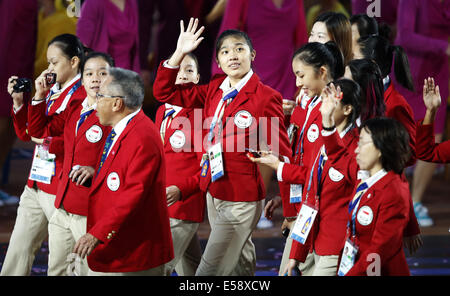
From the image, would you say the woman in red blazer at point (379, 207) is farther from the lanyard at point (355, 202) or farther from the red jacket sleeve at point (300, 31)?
the red jacket sleeve at point (300, 31)

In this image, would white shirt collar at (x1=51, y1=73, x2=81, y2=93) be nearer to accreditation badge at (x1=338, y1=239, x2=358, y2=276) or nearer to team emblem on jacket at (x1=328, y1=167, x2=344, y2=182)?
team emblem on jacket at (x1=328, y1=167, x2=344, y2=182)

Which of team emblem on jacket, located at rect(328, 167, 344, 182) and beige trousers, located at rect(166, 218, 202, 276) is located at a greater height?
team emblem on jacket, located at rect(328, 167, 344, 182)

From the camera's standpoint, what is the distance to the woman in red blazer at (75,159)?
167 inches

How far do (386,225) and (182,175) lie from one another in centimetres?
158

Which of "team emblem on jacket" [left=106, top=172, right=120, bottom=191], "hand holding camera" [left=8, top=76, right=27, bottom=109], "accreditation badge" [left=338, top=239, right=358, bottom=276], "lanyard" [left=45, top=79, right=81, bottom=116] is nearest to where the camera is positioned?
"accreditation badge" [left=338, top=239, right=358, bottom=276]

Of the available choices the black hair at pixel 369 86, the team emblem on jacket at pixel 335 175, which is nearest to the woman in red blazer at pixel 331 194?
the team emblem on jacket at pixel 335 175

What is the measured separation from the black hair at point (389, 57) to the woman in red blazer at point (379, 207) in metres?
1.19

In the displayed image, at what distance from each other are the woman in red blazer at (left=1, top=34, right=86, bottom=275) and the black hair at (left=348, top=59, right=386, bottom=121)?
4.93 ft

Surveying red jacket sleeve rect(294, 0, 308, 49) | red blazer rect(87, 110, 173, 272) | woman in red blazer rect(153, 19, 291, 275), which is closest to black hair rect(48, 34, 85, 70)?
woman in red blazer rect(153, 19, 291, 275)

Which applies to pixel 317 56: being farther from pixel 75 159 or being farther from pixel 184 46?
pixel 75 159

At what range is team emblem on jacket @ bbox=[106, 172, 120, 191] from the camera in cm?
368

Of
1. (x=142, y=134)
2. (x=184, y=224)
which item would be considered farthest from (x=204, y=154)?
(x=142, y=134)

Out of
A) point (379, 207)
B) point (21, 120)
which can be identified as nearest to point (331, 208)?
point (379, 207)
